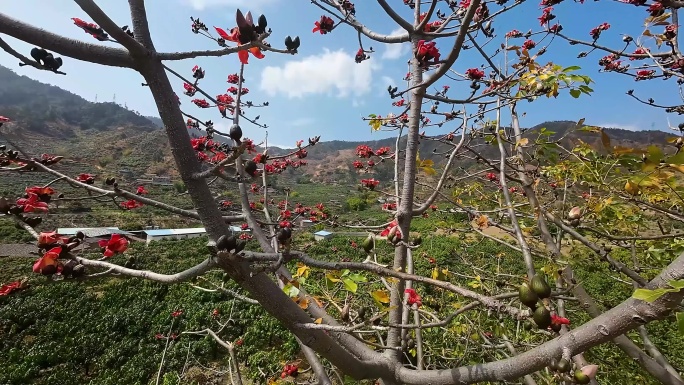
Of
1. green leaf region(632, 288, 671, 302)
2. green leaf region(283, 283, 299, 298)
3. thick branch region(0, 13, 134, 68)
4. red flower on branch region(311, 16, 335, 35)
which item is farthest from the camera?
red flower on branch region(311, 16, 335, 35)

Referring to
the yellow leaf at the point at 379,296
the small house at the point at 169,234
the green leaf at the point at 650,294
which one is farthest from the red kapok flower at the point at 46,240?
the small house at the point at 169,234

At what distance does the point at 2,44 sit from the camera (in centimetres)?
78

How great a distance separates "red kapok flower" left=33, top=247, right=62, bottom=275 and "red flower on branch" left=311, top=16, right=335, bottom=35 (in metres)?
1.94

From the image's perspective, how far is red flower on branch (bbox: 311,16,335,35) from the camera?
2221 mm

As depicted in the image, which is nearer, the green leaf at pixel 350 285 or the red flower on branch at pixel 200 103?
the green leaf at pixel 350 285

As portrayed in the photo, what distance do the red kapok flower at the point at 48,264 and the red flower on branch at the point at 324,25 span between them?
Answer: 194 centimetres

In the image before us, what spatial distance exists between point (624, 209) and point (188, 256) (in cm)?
2759

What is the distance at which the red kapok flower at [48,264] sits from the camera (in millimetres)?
1003

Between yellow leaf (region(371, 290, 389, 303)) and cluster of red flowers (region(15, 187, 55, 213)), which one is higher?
cluster of red flowers (region(15, 187, 55, 213))

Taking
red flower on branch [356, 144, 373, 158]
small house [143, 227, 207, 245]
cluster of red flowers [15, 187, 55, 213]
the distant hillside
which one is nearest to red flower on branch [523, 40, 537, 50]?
red flower on branch [356, 144, 373, 158]

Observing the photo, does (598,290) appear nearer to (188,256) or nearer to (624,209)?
(624,209)

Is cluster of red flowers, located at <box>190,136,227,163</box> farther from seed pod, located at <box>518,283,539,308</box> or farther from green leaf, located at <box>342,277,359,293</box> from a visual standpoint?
seed pod, located at <box>518,283,539,308</box>

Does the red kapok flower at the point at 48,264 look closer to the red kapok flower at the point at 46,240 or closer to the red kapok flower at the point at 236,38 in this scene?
the red kapok flower at the point at 46,240

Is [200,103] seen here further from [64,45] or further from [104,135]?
[104,135]
